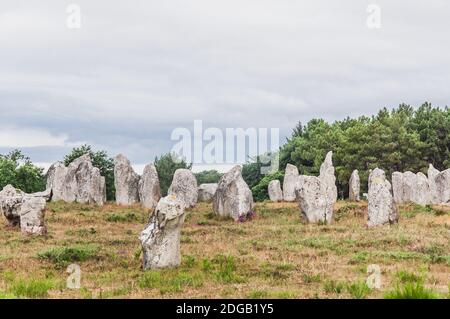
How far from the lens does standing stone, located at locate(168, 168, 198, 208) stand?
44062 mm

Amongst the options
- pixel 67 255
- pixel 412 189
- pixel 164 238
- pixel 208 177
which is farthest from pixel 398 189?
pixel 208 177

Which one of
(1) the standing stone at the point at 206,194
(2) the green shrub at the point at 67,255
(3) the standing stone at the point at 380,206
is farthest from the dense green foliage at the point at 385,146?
(2) the green shrub at the point at 67,255

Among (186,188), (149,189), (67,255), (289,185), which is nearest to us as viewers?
(67,255)

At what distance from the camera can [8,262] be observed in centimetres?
2056

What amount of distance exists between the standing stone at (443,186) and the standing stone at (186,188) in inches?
715

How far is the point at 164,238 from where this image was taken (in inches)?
752

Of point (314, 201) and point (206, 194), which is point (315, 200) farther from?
point (206, 194)

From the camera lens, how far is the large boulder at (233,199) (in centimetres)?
3612

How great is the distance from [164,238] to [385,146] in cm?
5276

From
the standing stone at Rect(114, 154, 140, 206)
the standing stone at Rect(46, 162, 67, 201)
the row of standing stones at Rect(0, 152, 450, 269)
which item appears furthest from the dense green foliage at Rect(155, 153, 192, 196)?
the standing stone at Rect(114, 154, 140, 206)

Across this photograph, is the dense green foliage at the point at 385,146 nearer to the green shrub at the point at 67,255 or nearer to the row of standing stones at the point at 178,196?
the row of standing stones at the point at 178,196

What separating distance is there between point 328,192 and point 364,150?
36966mm

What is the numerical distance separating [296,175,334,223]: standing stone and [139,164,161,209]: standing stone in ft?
38.8

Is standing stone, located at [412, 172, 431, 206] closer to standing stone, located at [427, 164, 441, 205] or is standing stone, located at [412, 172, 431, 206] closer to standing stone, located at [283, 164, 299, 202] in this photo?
standing stone, located at [427, 164, 441, 205]
